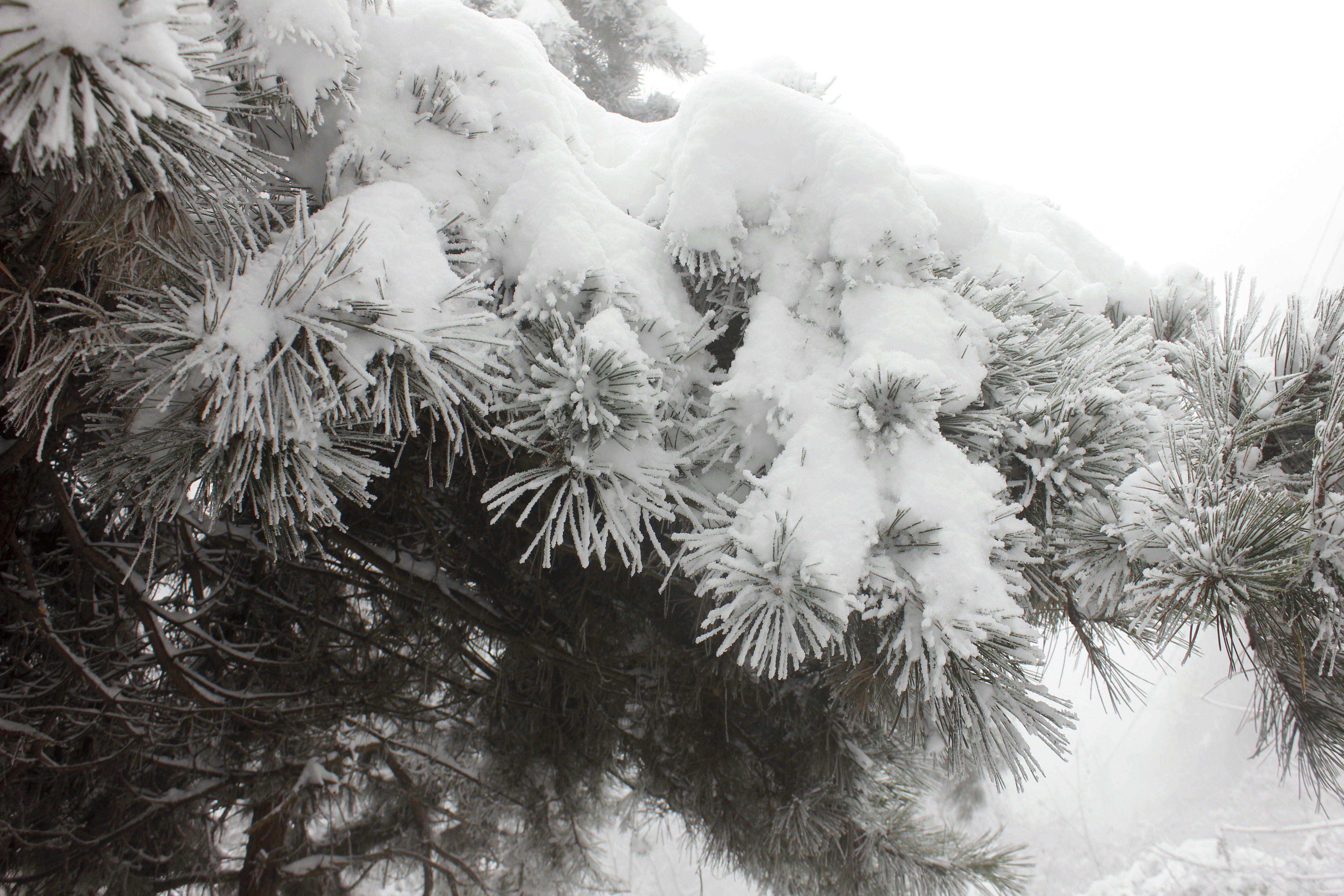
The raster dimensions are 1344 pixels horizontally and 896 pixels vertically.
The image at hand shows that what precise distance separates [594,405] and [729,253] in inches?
16.3

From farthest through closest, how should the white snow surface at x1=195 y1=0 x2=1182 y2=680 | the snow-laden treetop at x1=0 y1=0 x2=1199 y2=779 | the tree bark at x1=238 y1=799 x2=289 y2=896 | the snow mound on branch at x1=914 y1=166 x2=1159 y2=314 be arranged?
1. the tree bark at x1=238 y1=799 x2=289 y2=896
2. the snow mound on branch at x1=914 y1=166 x2=1159 y2=314
3. the white snow surface at x1=195 y1=0 x2=1182 y2=680
4. the snow-laden treetop at x1=0 y1=0 x2=1199 y2=779

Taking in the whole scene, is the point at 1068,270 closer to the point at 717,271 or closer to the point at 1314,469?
the point at 1314,469

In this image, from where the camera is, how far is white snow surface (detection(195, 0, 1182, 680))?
2.48 feet

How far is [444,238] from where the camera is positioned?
88 centimetres

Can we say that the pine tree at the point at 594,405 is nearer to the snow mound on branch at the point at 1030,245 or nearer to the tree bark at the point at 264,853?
the snow mound on branch at the point at 1030,245

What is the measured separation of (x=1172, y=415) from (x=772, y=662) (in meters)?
0.88

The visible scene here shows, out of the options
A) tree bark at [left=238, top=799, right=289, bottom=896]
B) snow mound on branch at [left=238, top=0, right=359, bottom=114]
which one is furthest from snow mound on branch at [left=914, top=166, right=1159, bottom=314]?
tree bark at [left=238, top=799, right=289, bottom=896]

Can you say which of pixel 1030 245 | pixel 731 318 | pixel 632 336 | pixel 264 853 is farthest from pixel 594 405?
pixel 264 853

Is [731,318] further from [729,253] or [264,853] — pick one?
[264,853]

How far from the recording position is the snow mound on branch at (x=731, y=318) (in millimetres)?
764

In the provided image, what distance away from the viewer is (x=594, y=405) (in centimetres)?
78

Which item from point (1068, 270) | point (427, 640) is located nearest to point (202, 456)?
point (427, 640)

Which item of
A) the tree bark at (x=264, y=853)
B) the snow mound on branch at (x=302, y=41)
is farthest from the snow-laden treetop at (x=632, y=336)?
the tree bark at (x=264, y=853)

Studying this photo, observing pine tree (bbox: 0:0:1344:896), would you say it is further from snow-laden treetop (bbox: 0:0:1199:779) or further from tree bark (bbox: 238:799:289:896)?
tree bark (bbox: 238:799:289:896)
